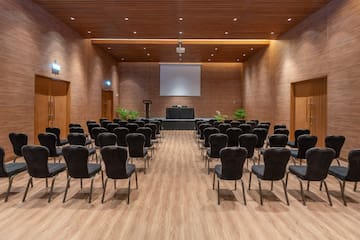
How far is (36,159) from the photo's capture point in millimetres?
4758

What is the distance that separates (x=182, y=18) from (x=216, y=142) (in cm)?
657

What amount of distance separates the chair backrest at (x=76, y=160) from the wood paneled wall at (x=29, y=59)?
14.6ft

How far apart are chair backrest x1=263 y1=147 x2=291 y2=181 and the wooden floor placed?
51 cm

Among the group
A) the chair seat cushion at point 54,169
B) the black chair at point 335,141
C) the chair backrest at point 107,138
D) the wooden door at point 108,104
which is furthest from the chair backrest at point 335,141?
the wooden door at point 108,104

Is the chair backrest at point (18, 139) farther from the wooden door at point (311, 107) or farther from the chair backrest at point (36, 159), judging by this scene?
the wooden door at point (311, 107)

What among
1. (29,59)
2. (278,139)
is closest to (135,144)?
(278,139)

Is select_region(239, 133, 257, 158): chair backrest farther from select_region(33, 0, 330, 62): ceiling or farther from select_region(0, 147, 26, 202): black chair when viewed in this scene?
select_region(33, 0, 330, 62): ceiling

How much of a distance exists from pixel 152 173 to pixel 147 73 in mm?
17245

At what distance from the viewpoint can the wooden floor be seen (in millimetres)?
3726

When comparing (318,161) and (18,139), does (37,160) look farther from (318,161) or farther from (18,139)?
(318,161)

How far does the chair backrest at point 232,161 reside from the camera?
475 cm

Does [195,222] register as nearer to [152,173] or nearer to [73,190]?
[73,190]

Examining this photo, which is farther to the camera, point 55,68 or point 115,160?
point 55,68

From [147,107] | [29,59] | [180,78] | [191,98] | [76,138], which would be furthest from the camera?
[191,98]
